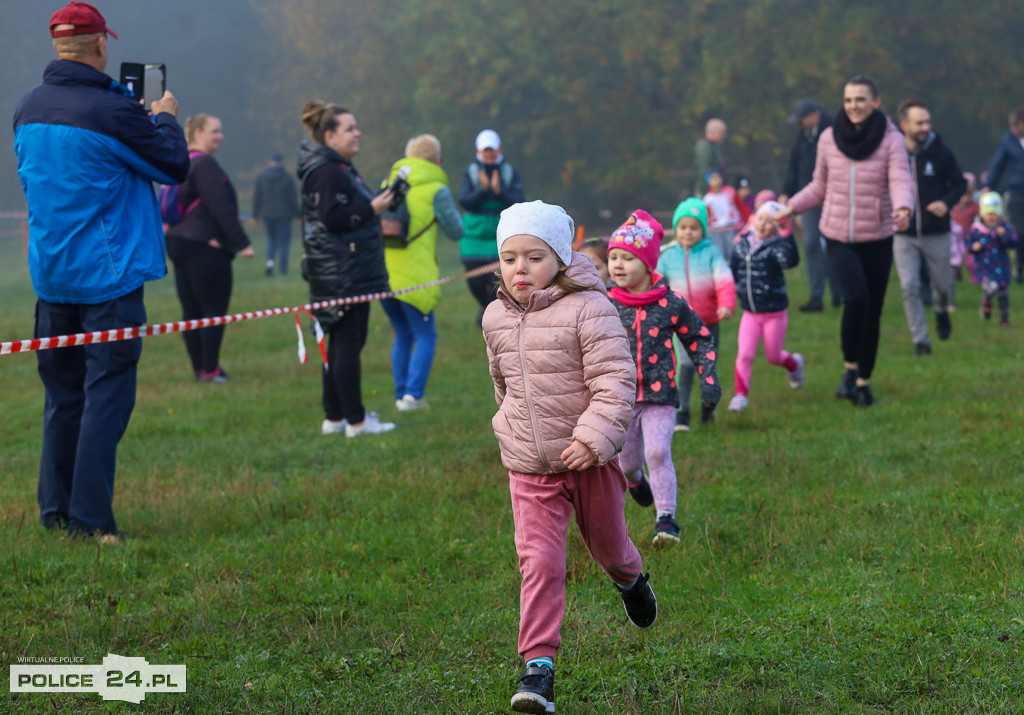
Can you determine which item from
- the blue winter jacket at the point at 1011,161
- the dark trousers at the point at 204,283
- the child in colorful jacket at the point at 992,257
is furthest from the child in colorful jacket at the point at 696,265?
the blue winter jacket at the point at 1011,161

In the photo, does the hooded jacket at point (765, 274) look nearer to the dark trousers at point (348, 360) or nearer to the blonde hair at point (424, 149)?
the blonde hair at point (424, 149)

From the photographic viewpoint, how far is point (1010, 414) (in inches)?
324

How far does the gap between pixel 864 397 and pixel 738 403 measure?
962 millimetres

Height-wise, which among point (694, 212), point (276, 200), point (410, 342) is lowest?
point (410, 342)

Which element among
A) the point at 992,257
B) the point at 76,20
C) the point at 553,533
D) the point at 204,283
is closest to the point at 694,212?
the point at 76,20

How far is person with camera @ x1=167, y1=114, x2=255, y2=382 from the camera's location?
10750 mm

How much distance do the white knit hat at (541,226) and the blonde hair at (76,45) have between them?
2741mm

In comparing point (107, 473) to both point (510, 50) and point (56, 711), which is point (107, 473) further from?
point (510, 50)

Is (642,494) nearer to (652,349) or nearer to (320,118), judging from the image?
(652,349)

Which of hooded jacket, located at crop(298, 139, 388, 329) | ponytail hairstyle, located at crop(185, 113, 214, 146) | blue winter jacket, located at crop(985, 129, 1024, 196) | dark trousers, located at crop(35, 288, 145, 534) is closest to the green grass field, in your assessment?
dark trousers, located at crop(35, 288, 145, 534)

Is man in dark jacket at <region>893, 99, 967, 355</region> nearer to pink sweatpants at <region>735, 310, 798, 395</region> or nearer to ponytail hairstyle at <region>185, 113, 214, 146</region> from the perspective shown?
pink sweatpants at <region>735, 310, 798, 395</region>

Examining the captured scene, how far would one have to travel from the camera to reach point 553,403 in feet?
13.1

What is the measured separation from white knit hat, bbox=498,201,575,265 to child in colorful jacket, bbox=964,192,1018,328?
34.5 feet

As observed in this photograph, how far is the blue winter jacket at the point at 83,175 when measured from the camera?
563cm
